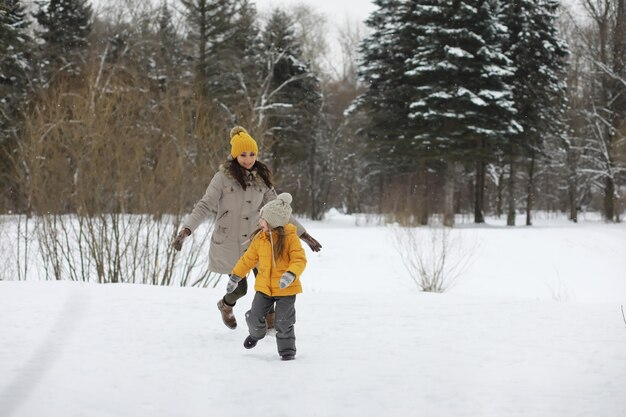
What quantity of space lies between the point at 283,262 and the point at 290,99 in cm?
2503

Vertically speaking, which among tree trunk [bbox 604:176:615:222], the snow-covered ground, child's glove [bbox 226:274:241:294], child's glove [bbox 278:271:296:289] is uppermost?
tree trunk [bbox 604:176:615:222]

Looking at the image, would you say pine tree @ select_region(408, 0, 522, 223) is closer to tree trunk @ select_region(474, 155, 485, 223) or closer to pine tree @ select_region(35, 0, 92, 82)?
tree trunk @ select_region(474, 155, 485, 223)

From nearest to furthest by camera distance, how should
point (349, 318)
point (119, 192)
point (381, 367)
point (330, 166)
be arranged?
point (381, 367) < point (349, 318) < point (119, 192) < point (330, 166)

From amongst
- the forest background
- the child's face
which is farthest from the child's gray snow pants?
the forest background

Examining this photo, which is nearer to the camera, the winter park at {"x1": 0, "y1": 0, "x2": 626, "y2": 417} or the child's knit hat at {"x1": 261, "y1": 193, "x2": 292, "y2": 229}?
the winter park at {"x1": 0, "y1": 0, "x2": 626, "y2": 417}

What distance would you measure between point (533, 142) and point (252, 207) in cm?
2329

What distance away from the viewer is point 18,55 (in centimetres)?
2517

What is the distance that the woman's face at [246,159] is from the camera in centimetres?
521

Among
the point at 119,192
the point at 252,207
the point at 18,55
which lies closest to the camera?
the point at 252,207

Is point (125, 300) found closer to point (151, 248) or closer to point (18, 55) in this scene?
point (151, 248)

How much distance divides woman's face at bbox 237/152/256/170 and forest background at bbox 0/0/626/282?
482 centimetres

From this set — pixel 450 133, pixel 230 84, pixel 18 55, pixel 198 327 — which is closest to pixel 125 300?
pixel 198 327

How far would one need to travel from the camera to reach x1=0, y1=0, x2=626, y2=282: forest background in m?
9.82

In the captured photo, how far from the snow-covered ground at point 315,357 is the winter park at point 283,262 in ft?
0.08
